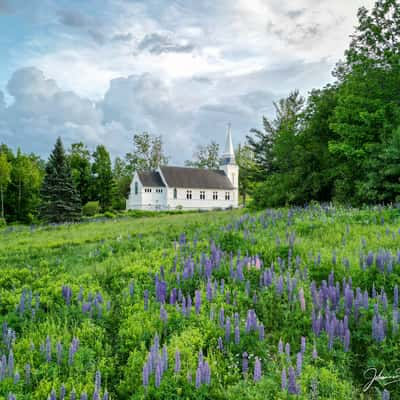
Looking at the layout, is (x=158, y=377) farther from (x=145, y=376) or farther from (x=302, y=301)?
(x=302, y=301)

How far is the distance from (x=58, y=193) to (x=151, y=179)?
29.6 m

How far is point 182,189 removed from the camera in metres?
70.2

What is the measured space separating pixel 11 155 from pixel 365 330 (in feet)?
218

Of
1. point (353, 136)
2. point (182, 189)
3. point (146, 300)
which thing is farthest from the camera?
point (182, 189)

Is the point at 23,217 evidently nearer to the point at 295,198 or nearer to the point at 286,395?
the point at 295,198

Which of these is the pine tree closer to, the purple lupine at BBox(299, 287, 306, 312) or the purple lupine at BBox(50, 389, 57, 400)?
the purple lupine at BBox(299, 287, 306, 312)

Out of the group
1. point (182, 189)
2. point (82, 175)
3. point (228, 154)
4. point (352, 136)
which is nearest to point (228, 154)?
point (228, 154)

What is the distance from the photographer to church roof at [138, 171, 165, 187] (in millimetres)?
66875

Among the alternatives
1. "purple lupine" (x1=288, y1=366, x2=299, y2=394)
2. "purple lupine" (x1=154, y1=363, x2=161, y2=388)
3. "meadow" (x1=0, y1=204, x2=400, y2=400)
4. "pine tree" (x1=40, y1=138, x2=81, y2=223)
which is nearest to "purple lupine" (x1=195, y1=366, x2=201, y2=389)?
"meadow" (x1=0, y1=204, x2=400, y2=400)

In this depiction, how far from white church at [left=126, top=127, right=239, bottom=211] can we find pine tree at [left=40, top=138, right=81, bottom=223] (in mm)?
25031

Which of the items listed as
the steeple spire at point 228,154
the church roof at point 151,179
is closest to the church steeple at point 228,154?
the steeple spire at point 228,154

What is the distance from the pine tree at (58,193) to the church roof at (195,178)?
28.8 meters

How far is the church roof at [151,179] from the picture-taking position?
219ft

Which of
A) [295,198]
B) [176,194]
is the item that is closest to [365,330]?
[295,198]
